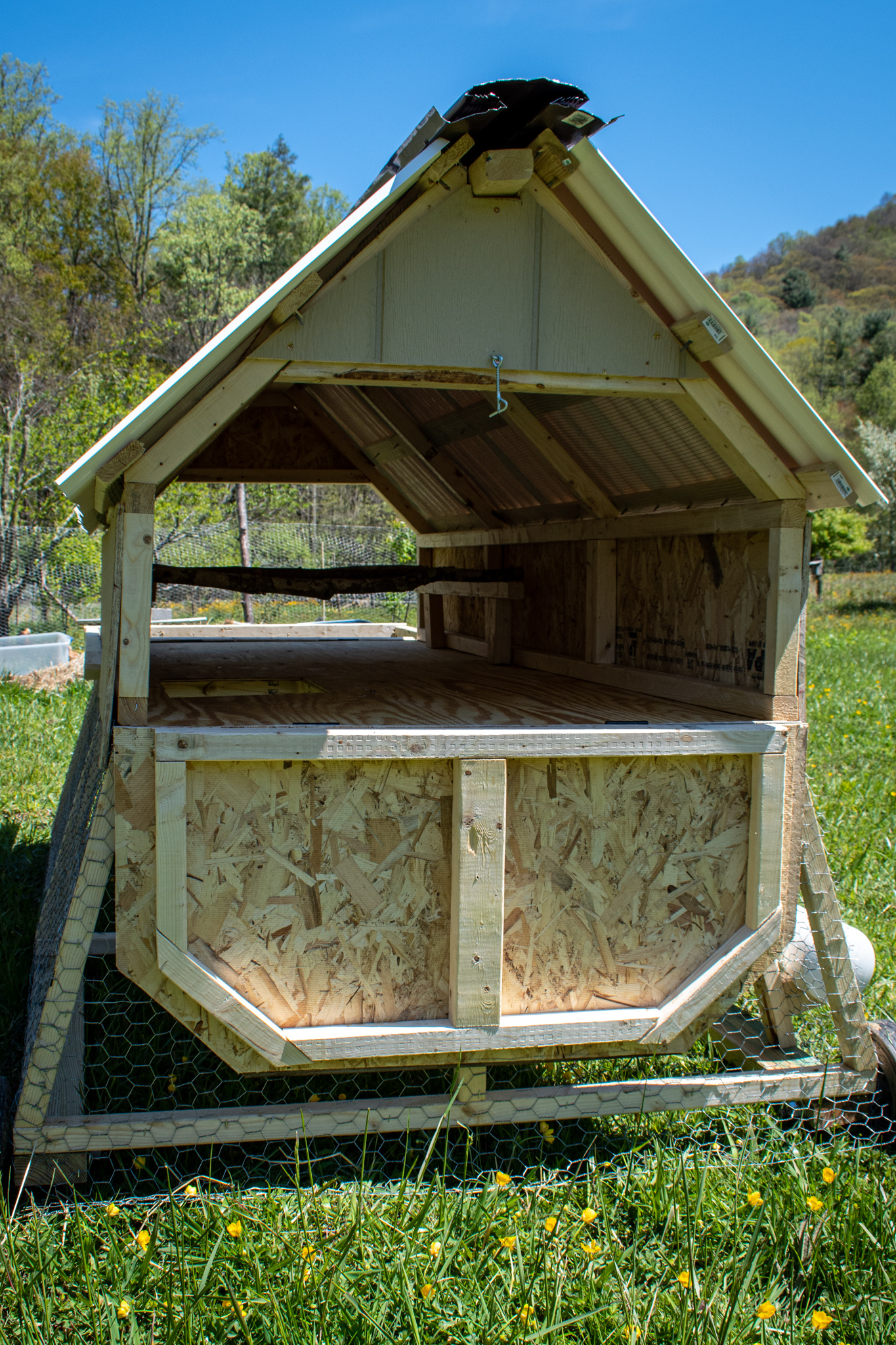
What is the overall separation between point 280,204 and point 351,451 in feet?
124

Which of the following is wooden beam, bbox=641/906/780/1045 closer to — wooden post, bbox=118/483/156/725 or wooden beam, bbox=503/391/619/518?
wooden post, bbox=118/483/156/725

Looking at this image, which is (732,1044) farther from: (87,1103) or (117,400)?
(117,400)

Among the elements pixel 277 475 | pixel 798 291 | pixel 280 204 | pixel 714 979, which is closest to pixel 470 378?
pixel 714 979

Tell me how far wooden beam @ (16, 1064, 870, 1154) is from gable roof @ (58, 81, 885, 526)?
70.9 inches

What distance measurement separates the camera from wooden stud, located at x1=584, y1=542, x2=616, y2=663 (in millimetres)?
4305

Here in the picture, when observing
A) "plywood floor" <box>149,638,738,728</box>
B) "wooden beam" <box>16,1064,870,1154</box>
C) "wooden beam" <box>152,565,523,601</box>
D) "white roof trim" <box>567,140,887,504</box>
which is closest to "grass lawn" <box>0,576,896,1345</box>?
"wooden beam" <box>16,1064,870,1154</box>

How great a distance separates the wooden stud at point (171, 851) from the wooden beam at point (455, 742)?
5cm

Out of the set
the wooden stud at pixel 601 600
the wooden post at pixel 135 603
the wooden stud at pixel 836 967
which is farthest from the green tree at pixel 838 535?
the wooden post at pixel 135 603

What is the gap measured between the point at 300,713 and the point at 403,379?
108 cm

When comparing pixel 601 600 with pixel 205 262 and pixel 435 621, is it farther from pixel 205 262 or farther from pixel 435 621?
pixel 205 262

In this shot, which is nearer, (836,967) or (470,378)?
(470,378)

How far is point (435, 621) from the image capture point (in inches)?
256

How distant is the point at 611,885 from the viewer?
2965mm

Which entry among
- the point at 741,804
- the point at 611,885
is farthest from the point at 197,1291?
the point at 741,804
